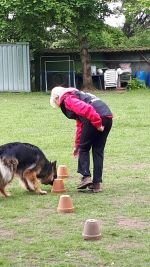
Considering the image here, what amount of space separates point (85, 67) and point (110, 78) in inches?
59.2

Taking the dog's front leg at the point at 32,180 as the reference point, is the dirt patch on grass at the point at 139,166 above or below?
below

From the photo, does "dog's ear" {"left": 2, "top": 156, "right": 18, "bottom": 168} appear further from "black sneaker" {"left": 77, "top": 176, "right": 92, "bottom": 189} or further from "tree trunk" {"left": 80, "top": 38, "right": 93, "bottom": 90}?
"tree trunk" {"left": 80, "top": 38, "right": 93, "bottom": 90}

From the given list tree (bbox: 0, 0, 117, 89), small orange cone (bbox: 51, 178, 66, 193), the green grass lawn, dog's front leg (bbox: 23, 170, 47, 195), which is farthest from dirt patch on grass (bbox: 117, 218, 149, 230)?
tree (bbox: 0, 0, 117, 89)

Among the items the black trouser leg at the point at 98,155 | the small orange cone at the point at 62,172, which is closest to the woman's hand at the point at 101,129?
the black trouser leg at the point at 98,155

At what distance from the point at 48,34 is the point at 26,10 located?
4636 millimetres

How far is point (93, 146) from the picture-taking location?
8.98 m

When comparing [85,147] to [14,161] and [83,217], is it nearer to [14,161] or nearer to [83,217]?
[14,161]

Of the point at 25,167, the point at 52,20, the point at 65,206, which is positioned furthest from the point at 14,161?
the point at 52,20

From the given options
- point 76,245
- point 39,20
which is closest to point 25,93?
point 39,20

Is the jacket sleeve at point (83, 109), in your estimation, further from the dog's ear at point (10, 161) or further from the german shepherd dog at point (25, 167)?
the dog's ear at point (10, 161)

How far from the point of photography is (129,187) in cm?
923

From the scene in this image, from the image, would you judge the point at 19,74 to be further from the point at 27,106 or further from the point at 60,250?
the point at 60,250

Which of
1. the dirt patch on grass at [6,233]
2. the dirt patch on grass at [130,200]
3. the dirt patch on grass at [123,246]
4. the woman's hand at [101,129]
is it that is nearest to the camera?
the dirt patch on grass at [123,246]

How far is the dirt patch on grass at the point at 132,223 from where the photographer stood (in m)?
6.83
